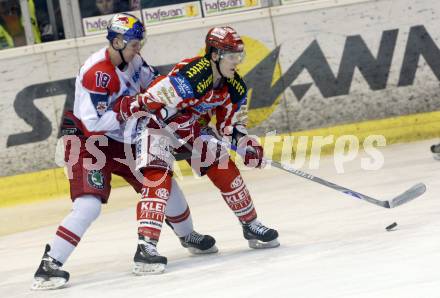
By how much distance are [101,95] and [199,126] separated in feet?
2.03

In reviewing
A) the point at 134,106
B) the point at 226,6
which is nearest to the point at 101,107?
the point at 134,106

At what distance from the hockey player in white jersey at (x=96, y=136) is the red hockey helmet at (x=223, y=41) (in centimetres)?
34

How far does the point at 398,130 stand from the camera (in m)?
9.16

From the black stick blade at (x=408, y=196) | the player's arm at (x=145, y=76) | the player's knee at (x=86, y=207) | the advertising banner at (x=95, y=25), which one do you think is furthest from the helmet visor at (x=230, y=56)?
the advertising banner at (x=95, y=25)

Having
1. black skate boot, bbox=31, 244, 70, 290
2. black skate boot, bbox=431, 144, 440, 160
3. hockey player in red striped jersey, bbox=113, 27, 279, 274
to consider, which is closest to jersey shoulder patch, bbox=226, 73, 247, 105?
hockey player in red striped jersey, bbox=113, 27, 279, 274

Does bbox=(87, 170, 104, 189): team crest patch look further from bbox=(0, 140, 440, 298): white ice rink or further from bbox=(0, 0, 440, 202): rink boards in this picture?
bbox=(0, 0, 440, 202): rink boards

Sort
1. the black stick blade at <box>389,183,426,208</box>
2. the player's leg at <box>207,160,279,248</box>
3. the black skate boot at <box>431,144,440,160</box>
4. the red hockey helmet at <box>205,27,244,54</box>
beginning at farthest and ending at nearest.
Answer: the black skate boot at <box>431,144,440,160</box> → the black stick blade at <box>389,183,426,208</box> → the player's leg at <box>207,160,279,248</box> → the red hockey helmet at <box>205,27,244,54</box>

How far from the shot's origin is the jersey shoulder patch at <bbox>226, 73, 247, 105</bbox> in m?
5.38

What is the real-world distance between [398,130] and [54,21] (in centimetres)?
309

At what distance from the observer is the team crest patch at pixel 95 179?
5023mm

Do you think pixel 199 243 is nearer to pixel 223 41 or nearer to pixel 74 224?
pixel 74 224

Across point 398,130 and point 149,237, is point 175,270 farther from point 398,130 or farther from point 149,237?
point 398,130

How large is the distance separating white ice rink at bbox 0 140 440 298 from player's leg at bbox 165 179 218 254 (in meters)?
0.07

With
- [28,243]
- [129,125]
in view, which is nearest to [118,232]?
[28,243]
